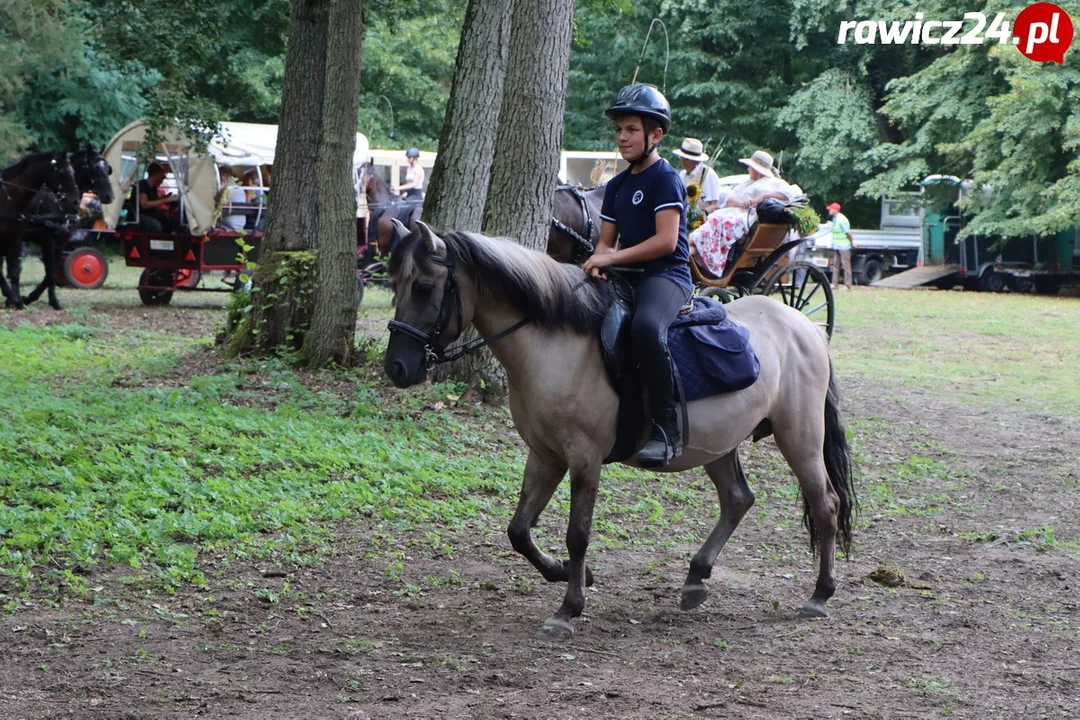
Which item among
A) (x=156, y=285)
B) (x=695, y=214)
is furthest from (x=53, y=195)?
(x=695, y=214)

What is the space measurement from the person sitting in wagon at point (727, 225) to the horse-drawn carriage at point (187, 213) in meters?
6.00

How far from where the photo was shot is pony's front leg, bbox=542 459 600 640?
5.39m

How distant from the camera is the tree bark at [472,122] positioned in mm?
10789

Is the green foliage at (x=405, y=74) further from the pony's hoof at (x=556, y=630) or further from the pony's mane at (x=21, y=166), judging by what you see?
the pony's hoof at (x=556, y=630)

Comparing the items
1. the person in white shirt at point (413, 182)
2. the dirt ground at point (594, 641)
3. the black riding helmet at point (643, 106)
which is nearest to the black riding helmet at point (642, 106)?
the black riding helmet at point (643, 106)

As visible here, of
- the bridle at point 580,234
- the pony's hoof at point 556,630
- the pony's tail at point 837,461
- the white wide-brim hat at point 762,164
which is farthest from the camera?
the white wide-brim hat at point 762,164

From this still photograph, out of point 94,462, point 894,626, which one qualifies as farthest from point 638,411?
point 94,462

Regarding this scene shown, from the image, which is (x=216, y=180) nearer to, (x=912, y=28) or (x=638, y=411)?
(x=638, y=411)

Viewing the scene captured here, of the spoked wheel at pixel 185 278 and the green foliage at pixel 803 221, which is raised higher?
the green foliage at pixel 803 221

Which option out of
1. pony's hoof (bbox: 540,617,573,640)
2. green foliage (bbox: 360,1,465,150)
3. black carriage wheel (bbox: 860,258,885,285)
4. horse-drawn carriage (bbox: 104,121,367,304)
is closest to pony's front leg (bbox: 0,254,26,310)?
horse-drawn carriage (bbox: 104,121,367,304)

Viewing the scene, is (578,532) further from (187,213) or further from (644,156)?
(187,213)

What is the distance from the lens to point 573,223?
1257 centimetres

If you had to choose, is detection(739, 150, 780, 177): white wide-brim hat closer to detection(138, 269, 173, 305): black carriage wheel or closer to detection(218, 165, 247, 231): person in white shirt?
detection(218, 165, 247, 231): person in white shirt

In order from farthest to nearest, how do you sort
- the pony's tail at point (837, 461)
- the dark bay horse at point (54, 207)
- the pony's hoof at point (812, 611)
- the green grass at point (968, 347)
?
the dark bay horse at point (54, 207)
the green grass at point (968, 347)
the pony's tail at point (837, 461)
the pony's hoof at point (812, 611)
